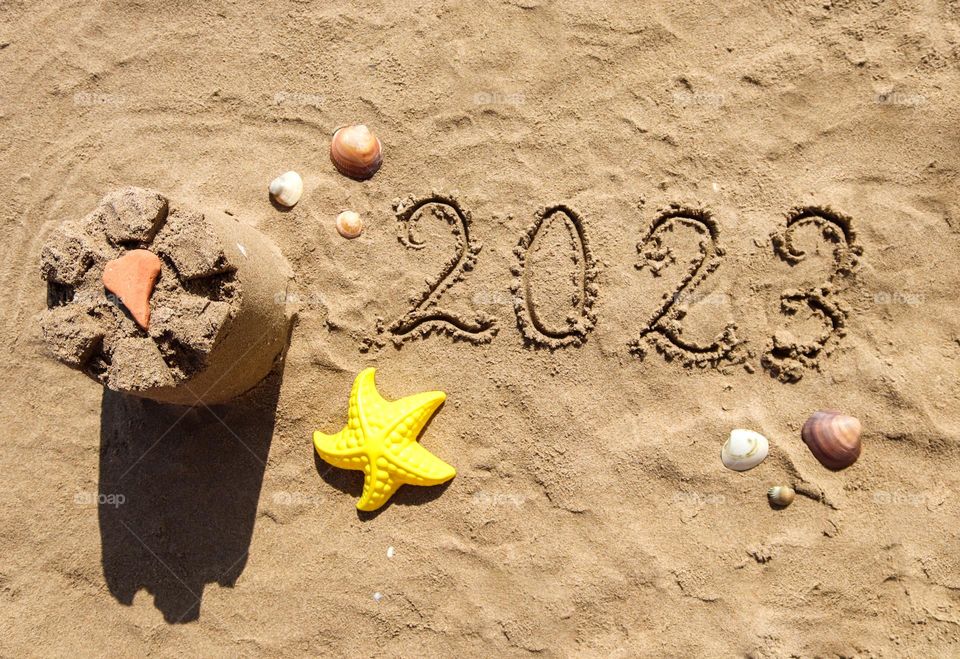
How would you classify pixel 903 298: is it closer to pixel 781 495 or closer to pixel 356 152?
pixel 781 495

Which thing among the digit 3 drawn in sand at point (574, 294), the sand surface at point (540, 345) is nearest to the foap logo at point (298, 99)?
the sand surface at point (540, 345)

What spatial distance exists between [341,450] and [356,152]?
5.27 feet

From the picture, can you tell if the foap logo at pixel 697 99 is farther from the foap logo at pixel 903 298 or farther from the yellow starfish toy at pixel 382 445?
the yellow starfish toy at pixel 382 445

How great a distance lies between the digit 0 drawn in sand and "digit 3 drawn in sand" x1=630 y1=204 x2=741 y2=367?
33.9 inches

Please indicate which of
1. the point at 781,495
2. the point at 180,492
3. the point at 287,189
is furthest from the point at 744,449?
the point at 180,492

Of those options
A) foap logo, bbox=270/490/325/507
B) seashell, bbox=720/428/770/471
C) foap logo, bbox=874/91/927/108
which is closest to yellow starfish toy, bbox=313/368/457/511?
foap logo, bbox=270/490/325/507

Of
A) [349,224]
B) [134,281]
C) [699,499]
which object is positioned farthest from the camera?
[349,224]

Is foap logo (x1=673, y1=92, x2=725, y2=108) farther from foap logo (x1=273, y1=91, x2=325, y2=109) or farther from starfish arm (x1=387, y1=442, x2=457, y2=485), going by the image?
starfish arm (x1=387, y1=442, x2=457, y2=485)

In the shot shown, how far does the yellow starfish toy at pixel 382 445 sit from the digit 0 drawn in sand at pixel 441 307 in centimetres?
31

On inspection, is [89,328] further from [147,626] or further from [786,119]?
[786,119]

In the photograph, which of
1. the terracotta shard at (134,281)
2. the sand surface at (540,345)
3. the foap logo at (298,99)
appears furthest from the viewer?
the foap logo at (298,99)

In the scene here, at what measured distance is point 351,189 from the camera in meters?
3.50

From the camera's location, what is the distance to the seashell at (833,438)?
126 inches

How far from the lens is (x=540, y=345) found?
11.1 ft
